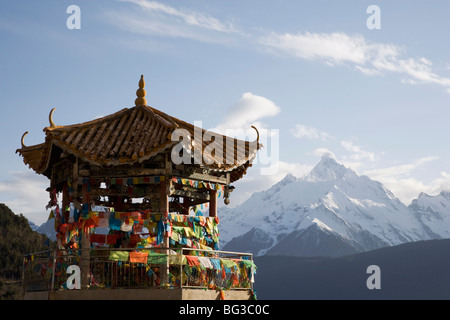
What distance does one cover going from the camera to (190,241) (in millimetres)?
26891

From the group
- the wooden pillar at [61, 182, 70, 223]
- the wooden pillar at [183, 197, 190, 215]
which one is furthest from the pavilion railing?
the wooden pillar at [183, 197, 190, 215]

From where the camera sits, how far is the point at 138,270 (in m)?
25.7

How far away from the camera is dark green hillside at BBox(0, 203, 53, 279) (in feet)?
A: 291

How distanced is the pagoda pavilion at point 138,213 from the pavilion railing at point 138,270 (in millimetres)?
36

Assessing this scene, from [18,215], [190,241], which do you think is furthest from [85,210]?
[18,215]

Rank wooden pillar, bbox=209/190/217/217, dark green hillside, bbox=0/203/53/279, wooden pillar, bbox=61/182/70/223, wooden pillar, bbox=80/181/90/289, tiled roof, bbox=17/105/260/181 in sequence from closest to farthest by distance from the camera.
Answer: wooden pillar, bbox=80/181/90/289, tiled roof, bbox=17/105/260/181, wooden pillar, bbox=61/182/70/223, wooden pillar, bbox=209/190/217/217, dark green hillside, bbox=0/203/53/279

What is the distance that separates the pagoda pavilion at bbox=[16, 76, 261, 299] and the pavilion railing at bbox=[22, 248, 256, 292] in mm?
36

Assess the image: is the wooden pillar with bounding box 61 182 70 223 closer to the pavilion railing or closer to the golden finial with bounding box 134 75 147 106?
the pavilion railing

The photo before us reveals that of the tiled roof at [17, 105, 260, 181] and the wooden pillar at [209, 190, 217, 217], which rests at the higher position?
the tiled roof at [17, 105, 260, 181]

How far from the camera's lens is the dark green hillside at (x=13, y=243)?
88.7 m

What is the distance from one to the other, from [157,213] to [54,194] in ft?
17.7

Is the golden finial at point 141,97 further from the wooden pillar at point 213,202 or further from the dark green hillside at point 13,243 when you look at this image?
the dark green hillside at point 13,243
